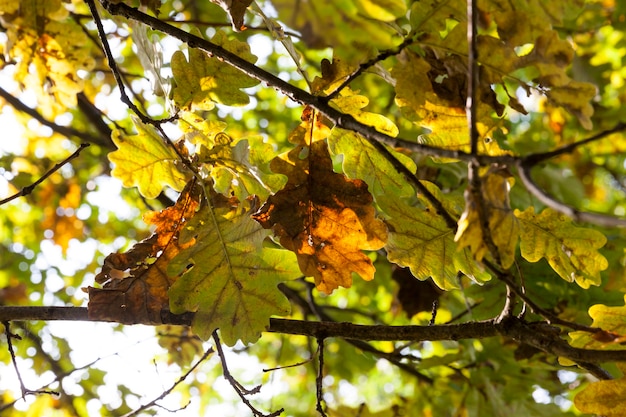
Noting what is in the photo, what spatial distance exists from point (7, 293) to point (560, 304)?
3.44 m

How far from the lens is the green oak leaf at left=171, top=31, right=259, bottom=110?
4.32ft

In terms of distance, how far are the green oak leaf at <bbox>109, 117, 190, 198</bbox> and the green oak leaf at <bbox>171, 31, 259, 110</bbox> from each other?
0.38 ft

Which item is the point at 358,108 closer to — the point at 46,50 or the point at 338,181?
the point at 338,181

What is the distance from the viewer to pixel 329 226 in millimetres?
1269

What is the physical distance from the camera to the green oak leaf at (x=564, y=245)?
1.23 metres

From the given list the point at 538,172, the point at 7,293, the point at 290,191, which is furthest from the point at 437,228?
the point at 7,293

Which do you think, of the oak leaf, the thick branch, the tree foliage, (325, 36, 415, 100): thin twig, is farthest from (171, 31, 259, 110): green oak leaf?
the oak leaf

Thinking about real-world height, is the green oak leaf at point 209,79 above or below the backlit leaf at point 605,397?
above

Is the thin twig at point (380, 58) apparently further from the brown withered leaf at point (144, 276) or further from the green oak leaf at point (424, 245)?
the brown withered leaf at point (144, 276)

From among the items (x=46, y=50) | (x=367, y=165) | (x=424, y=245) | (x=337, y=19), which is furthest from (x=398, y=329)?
(x=46, y=50)

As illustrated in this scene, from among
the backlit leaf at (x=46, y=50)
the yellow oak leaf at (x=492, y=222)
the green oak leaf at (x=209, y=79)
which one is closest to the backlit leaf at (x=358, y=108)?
the green oak leaf at (x=209, y=79)

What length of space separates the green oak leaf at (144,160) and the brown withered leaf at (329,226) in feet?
0.95

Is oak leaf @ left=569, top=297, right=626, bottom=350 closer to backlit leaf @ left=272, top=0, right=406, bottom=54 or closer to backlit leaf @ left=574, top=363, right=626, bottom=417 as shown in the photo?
backlit leaf @ left=574, top=363, right=626, bottom=417

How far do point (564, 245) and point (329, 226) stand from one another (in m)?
0.49
